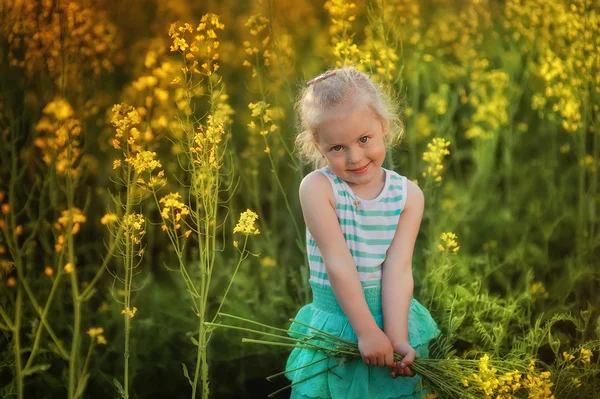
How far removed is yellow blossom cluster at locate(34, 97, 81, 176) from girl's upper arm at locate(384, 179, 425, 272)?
1078mm

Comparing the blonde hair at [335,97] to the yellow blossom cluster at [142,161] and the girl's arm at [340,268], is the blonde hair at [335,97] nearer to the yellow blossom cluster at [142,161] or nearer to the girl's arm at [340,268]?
the girl's arm at [340,268]

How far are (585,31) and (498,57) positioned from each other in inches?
53.9

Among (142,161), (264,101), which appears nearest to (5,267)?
(142,161)

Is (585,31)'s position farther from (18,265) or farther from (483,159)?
(18,265)

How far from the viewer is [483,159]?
421cm

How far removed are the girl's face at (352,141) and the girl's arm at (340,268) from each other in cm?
8

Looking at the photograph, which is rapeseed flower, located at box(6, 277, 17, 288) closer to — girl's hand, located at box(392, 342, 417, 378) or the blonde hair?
the blonde hair

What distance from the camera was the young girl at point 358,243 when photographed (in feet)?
8.04

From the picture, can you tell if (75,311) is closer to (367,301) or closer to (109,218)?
(109,218)

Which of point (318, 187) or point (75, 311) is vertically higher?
point (318, 187)

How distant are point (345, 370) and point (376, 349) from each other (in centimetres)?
20

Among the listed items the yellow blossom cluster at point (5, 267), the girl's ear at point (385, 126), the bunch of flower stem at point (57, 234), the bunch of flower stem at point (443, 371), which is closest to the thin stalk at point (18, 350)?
the bunch of flower stem at point (57, 234)

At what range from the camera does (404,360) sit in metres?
2.43

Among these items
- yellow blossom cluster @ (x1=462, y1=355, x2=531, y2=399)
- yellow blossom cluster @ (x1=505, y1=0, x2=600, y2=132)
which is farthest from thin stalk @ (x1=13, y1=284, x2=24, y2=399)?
yellow blossom cluster @ (x1=505, y1=0, x2=600, y2=132)
